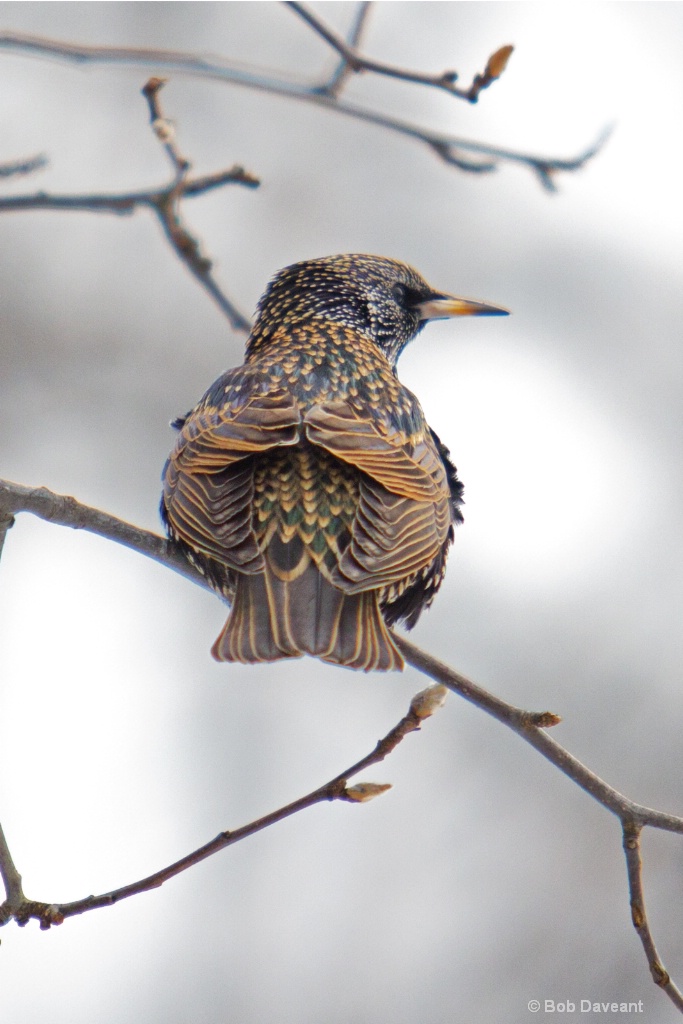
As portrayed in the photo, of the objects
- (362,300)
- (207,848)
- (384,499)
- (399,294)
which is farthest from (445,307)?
(207,848)

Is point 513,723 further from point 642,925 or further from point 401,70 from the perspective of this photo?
point 401,70

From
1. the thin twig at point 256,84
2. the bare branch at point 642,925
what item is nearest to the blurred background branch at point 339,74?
the thin twig at point 256,84

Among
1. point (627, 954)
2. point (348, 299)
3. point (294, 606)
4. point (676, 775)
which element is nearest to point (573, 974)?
point (627, 954)

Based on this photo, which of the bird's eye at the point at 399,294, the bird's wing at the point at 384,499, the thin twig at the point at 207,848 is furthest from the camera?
the bird's eye at the point at 399,294

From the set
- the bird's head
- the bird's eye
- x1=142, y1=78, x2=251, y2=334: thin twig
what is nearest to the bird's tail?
x1=142, y1=78, x2=251, y2=334: thin twig

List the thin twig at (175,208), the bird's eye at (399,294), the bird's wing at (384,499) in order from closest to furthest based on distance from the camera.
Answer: the bird's wing at (384,499), the thin twig at (175,208), the bird's eye at (399,294)

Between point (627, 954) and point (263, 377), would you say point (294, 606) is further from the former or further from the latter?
point (627, 954)

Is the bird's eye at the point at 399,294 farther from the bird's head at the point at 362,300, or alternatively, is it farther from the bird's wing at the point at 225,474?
the bird's wing at the point at 225,474
